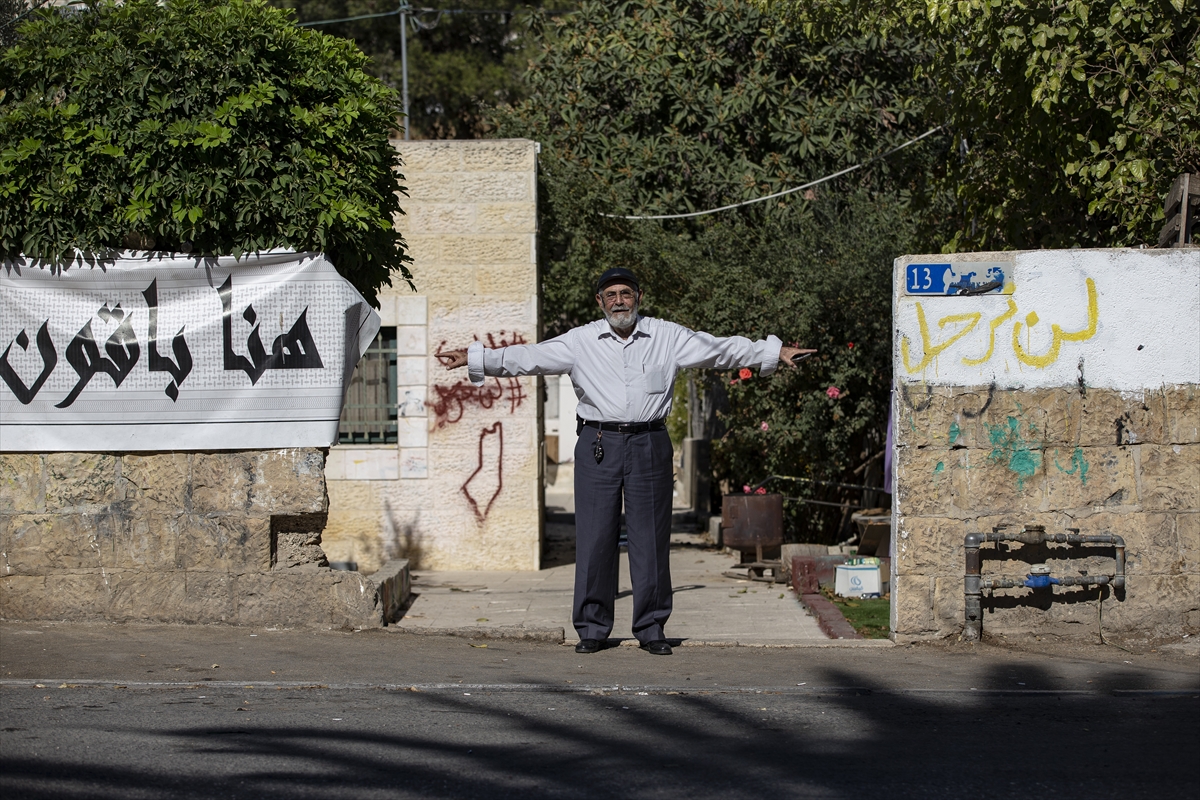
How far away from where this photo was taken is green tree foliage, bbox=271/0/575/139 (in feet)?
84.5

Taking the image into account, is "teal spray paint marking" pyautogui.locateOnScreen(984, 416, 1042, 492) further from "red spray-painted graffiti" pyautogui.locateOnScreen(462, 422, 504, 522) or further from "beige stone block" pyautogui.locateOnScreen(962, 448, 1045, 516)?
"red spray-painted graffiti" pyautogui.locateOnScreen(462, 422, 504, 522)

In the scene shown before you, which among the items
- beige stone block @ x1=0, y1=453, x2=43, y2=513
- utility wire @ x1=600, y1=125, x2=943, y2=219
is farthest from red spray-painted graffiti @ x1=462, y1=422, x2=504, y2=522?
beige stone block @ x1=0, y1=453, x2=43, y2=513

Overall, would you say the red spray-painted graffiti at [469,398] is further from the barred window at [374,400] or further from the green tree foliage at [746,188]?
the green tree foliage at [746,188]

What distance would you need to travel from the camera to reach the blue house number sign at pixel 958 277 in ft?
21.9

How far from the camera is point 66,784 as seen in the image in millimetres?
4027

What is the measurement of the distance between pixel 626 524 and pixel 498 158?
5444 mm

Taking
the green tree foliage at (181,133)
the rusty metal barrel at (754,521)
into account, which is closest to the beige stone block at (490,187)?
the rusty metal barrel at (754,521)

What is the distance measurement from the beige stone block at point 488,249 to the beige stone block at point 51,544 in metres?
4.64

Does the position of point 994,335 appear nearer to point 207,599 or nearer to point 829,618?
point 829,618

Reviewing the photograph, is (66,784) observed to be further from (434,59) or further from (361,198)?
(434,59)

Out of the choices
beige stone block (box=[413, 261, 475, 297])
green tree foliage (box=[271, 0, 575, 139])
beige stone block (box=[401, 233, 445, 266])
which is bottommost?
beige stone block (box=[413, 261, 475, 297])

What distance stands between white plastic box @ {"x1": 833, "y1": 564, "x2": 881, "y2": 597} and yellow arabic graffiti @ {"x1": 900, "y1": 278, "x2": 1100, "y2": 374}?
259 cm

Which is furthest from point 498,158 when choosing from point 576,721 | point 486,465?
point 576,721

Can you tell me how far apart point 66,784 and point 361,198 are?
13.4 ft
